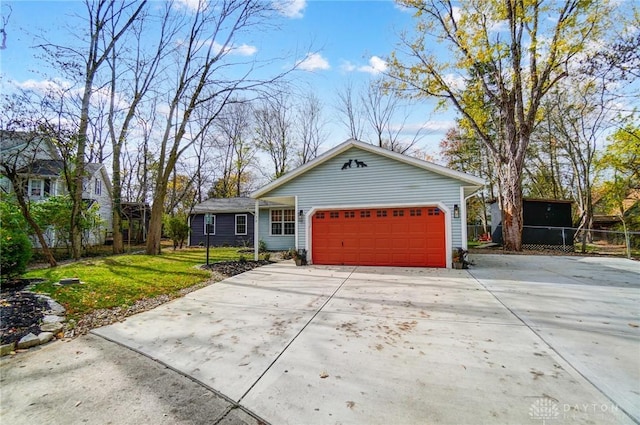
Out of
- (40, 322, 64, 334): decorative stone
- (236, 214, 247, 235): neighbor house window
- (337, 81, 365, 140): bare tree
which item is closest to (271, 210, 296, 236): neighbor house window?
(236, 214, 247, 235): neighbor house window

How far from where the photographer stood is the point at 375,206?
9.29 m

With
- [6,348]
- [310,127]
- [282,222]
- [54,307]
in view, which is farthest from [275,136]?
[6,348]

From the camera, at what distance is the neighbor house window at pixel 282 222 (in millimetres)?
15303

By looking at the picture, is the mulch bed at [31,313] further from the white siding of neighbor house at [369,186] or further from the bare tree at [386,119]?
the bare tree at [386,119]

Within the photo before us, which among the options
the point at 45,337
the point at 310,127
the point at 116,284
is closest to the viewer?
the point at 45,337

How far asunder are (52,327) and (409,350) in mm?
4706

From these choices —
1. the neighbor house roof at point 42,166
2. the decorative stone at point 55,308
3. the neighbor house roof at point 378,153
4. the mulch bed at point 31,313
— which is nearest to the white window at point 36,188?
the neighbor house roof at point 42,166

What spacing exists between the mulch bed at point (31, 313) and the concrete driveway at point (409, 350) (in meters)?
0.33

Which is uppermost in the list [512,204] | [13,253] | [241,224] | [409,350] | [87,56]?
[87,56]

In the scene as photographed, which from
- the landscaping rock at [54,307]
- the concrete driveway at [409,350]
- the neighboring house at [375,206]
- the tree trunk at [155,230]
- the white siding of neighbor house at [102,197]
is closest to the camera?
the concrete driveway at [409,350]

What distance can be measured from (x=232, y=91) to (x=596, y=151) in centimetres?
2124

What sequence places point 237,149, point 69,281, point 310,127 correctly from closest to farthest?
point 69,281, point 310,127, point 237,149

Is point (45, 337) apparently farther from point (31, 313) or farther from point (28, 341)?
point (31, 313)

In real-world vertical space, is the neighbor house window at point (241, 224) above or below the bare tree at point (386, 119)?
below
